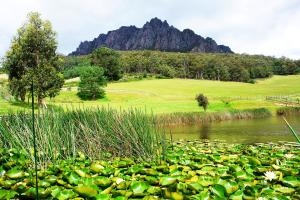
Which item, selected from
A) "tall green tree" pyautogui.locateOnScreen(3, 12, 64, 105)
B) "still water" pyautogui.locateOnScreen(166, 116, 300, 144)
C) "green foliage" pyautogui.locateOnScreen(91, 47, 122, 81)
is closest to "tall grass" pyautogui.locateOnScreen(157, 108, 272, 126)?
"still water" pyautogui.locateOnScreen(166, 116, 300, 144)

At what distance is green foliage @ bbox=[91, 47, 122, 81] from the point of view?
107250 millimetres

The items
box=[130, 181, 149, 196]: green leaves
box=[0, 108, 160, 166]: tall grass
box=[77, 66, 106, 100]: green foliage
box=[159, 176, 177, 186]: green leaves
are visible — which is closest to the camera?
box=[130, 181, 149, 196]: green leaves

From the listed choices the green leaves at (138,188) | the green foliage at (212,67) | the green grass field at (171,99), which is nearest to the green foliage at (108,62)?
the green grass field at (171,99)

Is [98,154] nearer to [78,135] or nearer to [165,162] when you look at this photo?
[78,135]

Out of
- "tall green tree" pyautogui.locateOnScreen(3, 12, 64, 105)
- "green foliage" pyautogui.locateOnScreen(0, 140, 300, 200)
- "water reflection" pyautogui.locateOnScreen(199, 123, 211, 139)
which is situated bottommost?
"water reflection" pyautogui.locateOnScreen(199, 123, 211, 139)

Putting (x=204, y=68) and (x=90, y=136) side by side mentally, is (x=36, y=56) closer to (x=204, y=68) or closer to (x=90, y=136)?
(x=90, y=136)

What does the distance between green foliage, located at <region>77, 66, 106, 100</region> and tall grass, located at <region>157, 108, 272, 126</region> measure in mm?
36052

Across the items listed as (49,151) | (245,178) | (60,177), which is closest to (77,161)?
(49,151)

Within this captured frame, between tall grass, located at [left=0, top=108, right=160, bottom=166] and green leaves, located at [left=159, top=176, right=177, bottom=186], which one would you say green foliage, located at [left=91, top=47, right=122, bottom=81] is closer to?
tall grass, located at [left=0, top=108, right=160, bottom=166]

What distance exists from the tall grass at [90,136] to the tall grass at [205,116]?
19706 mm

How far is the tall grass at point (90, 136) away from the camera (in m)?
7.48

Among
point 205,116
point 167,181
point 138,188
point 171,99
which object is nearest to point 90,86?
point 171,99

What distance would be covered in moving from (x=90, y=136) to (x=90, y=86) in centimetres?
6115

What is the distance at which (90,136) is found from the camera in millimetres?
8648
